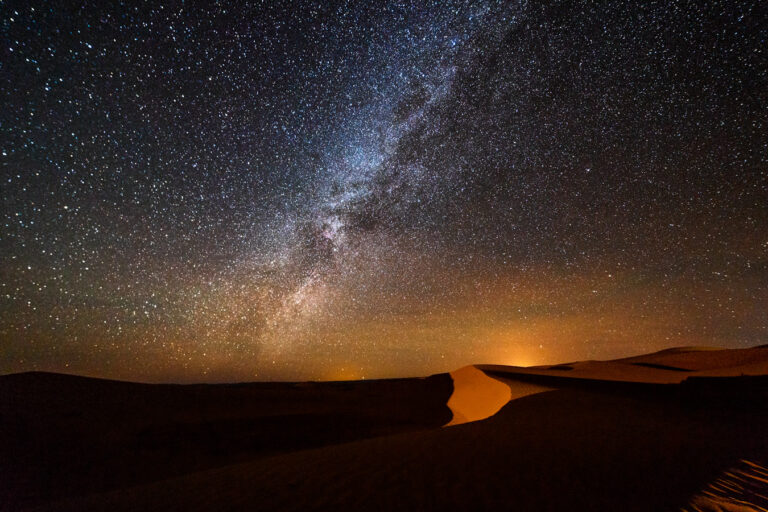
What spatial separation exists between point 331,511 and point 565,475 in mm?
3570

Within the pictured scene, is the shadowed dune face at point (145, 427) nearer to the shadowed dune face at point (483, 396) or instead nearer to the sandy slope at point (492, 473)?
the shadowed dune face at point (483, 396)

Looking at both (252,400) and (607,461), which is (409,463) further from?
(252,400)

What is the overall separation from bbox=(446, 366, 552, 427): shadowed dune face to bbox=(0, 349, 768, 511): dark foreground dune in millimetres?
590

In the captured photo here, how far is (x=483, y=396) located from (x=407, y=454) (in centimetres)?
1420

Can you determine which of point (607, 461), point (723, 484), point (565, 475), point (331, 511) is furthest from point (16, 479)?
point (723, 484)

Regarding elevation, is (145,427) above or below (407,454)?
above

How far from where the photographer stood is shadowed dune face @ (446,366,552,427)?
50.8 ft

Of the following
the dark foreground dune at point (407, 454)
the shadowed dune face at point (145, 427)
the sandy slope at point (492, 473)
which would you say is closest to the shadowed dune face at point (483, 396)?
the dark foreground dune at point (407, 454)

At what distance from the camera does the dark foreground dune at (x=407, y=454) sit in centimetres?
484

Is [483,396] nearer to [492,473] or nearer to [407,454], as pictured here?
[407,454]

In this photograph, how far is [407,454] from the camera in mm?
6879

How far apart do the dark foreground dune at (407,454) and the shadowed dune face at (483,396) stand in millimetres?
590

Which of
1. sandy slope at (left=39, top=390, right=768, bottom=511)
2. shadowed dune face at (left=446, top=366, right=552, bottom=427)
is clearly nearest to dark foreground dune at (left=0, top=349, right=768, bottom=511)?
sandy slope at (left=39, top=390, right=768, bottom=511)

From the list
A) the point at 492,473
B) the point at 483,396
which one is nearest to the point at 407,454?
the point at 492,473
